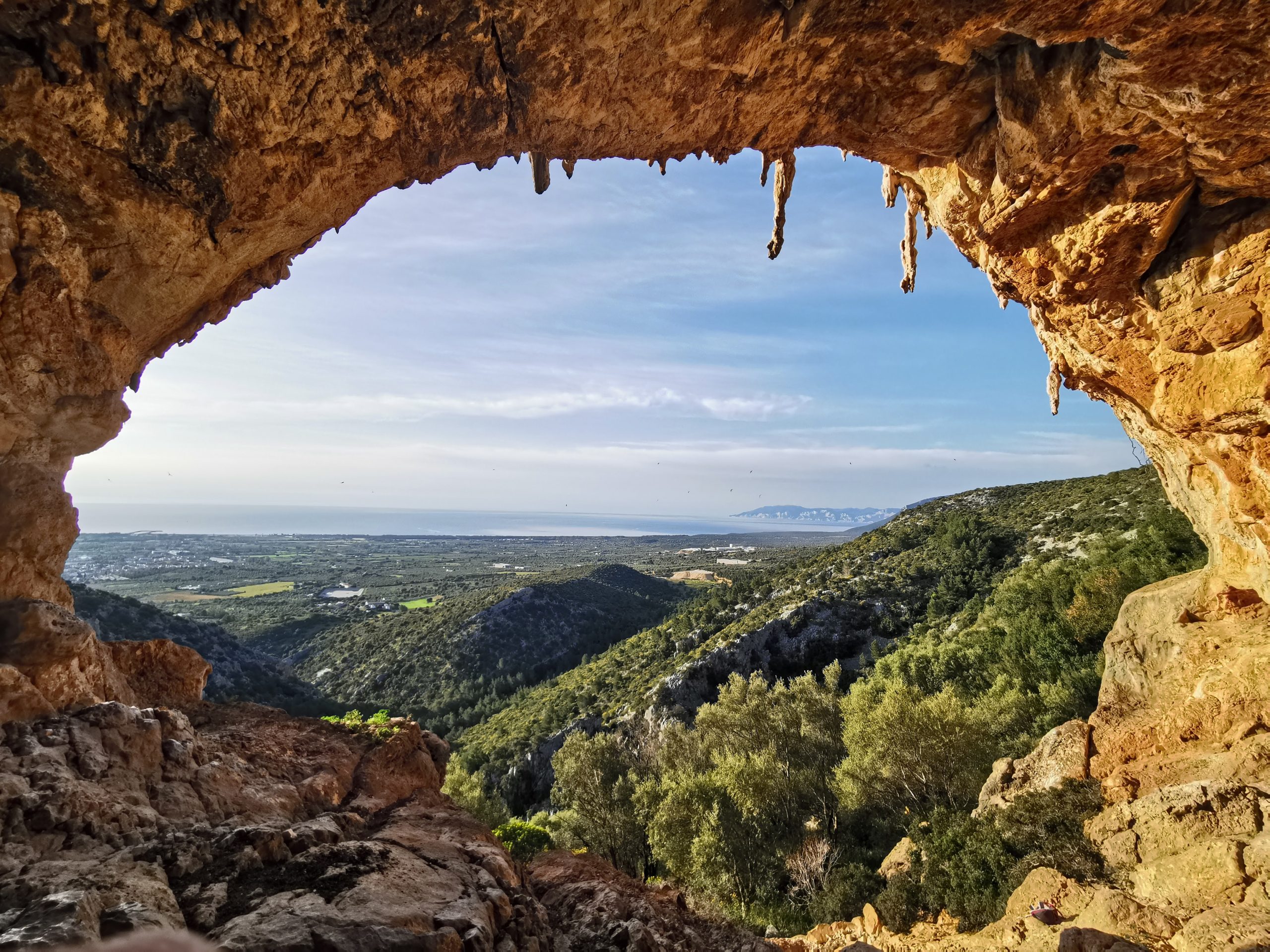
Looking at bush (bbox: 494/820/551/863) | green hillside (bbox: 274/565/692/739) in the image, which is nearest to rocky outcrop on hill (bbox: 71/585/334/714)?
green hillside (bbox: 274/565/692/739)

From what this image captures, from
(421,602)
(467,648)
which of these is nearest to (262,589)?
(421,602)

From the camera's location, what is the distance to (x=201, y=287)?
844 centimetres

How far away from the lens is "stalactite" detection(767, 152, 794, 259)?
1116 centimetres

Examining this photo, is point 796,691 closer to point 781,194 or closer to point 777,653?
point 777,653

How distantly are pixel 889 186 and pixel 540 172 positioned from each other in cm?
803

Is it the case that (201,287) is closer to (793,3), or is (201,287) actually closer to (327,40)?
(327,40)

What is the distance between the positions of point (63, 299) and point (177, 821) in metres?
6.09

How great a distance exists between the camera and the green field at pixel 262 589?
131625 millimetres

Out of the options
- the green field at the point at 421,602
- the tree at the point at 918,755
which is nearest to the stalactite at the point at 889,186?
the tree at the point at 918,755

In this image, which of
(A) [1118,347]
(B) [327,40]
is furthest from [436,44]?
(A) [1118,347]

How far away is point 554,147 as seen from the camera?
368 inches

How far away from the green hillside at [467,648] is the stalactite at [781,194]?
55.6 meters

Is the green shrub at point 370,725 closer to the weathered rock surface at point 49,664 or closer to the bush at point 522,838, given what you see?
the weathered rock surface at point 49,664

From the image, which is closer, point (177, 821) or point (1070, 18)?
point (177, 821)
